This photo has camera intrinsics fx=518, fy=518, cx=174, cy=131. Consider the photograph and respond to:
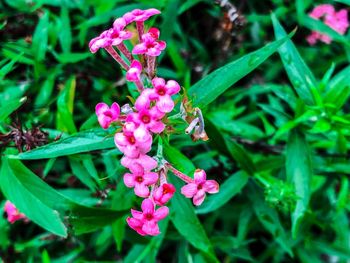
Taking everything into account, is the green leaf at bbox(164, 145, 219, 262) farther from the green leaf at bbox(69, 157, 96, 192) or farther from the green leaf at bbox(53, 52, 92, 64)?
the green leaf at bbox(53, 52, 92, 64)

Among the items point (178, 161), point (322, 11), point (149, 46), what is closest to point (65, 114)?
point (178, 161)

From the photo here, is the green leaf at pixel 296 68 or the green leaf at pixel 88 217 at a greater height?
the green leaf at pixel 296 68

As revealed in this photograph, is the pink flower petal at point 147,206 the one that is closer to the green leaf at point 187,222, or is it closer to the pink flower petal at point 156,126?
the pink flower petal at point 156,126

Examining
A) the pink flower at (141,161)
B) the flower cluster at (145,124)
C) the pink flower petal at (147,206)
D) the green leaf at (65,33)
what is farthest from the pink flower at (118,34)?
the green leaf at (65,33)

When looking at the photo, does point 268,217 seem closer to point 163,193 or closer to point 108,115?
point 163,193

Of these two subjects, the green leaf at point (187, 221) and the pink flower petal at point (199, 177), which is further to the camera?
the green leaf at point (187, 221)

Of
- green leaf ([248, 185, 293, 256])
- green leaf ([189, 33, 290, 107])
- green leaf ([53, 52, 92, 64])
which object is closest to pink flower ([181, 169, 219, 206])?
green leaf ([189, 33, 290, 107])

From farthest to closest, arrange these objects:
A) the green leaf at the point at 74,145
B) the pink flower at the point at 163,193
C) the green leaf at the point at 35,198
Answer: the green leaf at the point at 35,198
the green leaf at the point at 74,145
the pink flower at the point at 163,193
